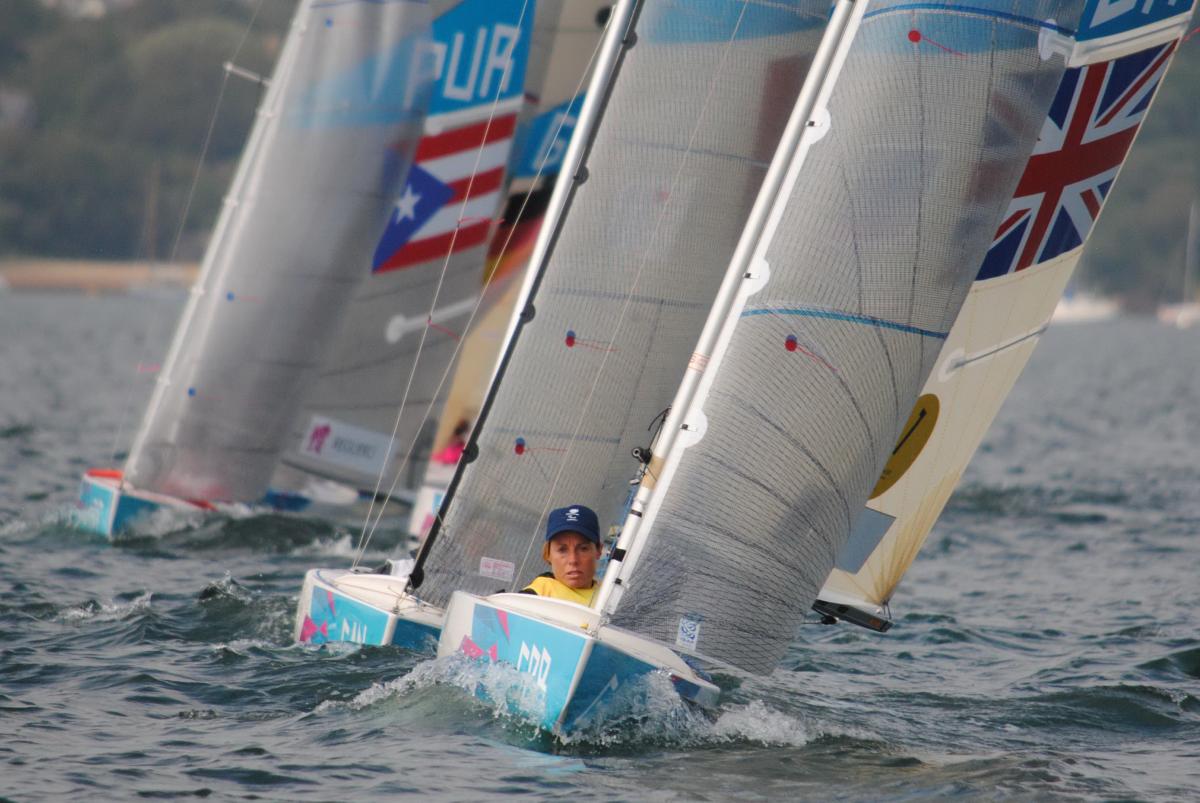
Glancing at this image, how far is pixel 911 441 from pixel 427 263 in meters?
5.29

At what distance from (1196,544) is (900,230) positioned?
6623mm

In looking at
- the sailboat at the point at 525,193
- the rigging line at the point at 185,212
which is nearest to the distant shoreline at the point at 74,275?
the rigging line at the point at 185,212

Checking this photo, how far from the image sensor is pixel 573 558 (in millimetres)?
6273

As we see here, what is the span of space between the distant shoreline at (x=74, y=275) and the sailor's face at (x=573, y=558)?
70.4 meters

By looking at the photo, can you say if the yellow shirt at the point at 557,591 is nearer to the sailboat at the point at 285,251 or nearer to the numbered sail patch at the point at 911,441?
the numbered sail patch at the point at 911,441

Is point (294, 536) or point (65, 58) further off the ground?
point (65, 58)

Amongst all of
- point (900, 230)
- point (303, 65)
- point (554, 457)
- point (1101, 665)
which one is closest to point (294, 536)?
point (303, 65)

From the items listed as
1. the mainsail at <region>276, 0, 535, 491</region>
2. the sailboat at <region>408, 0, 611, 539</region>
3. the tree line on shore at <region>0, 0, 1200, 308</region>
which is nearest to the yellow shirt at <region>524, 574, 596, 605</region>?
the sailboat at <region>408, 0, 611, 539</region>

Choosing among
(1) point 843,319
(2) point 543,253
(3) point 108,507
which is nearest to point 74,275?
(3) point 108,507

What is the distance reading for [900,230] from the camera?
19.7 ft

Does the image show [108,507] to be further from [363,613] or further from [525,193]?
[363,613]

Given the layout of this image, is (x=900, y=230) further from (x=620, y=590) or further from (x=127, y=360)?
(x=127, y=360)

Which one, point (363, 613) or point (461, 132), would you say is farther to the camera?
point (461, 132)

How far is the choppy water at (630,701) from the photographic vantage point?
565 centimetres
